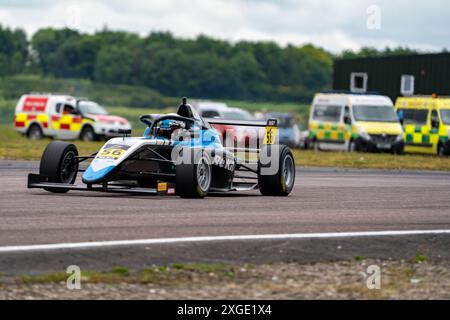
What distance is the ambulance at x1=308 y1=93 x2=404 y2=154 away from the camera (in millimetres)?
34094

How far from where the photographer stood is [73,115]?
1564 inches

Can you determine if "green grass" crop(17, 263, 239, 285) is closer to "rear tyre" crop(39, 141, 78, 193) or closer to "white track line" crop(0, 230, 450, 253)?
"white track line" crop(0, 230, 450, 253)

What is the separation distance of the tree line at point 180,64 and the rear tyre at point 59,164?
2478 inches

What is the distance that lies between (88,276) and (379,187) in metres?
10.7

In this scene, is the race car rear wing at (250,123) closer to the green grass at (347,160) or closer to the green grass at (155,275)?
the green grass at (155,275)

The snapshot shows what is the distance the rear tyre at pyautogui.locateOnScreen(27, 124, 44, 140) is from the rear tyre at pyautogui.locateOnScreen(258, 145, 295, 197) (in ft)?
84.1

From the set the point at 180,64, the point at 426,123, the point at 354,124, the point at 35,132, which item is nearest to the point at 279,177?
the point at 354,124

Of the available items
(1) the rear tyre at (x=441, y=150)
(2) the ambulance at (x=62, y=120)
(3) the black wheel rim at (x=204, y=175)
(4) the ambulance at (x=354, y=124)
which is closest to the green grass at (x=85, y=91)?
(2) the ambulance at (x=62, y=120)

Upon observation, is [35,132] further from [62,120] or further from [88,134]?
[88,134]

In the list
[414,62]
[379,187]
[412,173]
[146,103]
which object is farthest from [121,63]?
[379,187]

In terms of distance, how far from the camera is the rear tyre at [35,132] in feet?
131

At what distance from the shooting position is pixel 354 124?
113 ft

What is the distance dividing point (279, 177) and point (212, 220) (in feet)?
13.3
